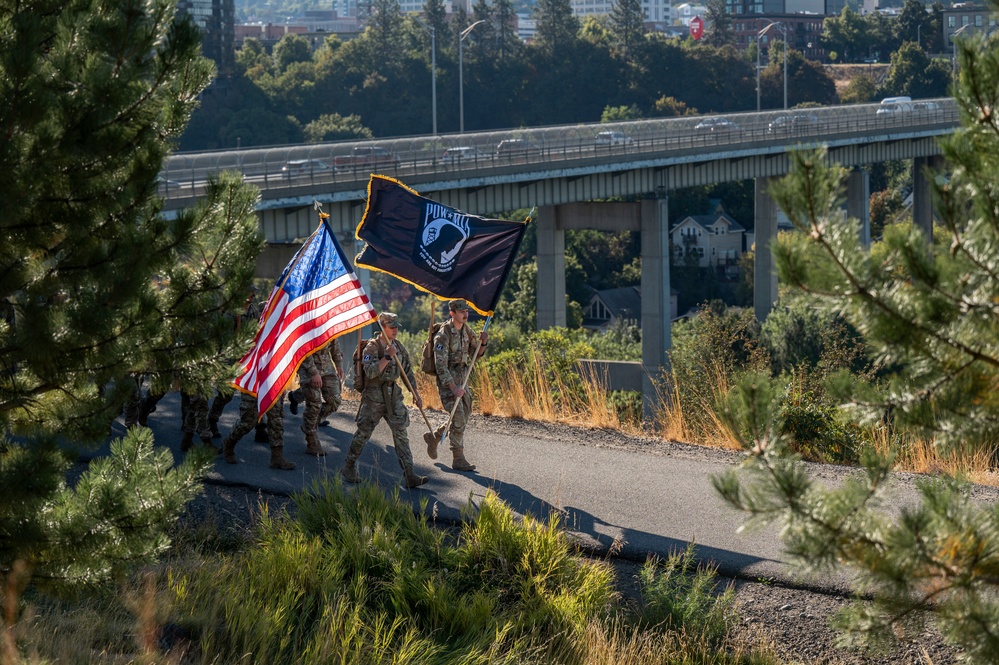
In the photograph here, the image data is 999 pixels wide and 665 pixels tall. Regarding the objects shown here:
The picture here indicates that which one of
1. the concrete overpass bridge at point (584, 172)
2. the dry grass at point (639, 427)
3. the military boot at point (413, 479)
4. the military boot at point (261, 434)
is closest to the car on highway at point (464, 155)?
the concrete overpass bridge at point (584, 172)

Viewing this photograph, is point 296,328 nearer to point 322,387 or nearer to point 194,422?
point 322,387

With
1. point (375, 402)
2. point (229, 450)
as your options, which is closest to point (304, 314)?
point (375, 402)

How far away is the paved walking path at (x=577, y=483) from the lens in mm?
9773

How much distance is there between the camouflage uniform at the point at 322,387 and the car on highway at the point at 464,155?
24.9 metres

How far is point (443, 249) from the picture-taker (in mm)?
12531

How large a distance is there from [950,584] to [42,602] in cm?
566

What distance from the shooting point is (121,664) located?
266 inches

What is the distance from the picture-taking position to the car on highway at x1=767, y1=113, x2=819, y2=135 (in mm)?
54463

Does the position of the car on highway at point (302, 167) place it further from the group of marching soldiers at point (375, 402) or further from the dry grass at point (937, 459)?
the dry grass at point (937, 459)

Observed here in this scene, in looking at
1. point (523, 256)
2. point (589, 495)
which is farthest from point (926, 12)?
point (589, 495)

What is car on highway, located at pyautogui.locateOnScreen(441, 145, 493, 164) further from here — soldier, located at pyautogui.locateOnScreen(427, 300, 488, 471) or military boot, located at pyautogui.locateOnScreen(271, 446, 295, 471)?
military boot, located at pyautogui.locateOnScreen(271, 446, 295, 471)

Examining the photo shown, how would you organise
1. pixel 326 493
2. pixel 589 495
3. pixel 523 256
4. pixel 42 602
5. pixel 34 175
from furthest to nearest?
pixel 523 256
pixel 589 495
pixel 326 493
pixel 42 602
pixel 34 175

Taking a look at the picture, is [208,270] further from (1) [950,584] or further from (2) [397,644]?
(1) [950,584]

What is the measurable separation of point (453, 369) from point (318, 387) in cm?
132
